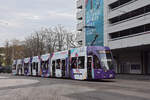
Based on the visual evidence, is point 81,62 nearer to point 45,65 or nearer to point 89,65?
point 89,65

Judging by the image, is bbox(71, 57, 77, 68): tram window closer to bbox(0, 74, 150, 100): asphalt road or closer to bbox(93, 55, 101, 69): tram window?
bbox(93, 55, 101, 69): tram window

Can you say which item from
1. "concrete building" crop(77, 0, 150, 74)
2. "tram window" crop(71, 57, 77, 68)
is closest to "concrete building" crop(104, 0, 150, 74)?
"concrete building" crop(77, 0, 150, 74)

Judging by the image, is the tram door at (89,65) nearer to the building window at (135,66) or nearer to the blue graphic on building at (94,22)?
the blue graphic on building at (94,22)

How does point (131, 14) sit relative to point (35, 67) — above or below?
above

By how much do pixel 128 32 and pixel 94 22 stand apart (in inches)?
323

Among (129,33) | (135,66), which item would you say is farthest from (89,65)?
(135,66)

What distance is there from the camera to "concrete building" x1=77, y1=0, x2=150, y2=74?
34947 millimetres

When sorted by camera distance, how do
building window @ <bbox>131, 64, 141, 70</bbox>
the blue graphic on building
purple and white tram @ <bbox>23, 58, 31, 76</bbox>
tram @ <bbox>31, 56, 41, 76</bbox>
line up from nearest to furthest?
tram @ <bbox>31, 56, 41, 76</bbox> < purple and white tram @ <bbox>23, 58, 31, 76</bbox> < building window @ <bbox>131, 64, 141, 70</bbox> < the blue graphic on building

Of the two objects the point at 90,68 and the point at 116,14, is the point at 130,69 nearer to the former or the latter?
the point at 116,14

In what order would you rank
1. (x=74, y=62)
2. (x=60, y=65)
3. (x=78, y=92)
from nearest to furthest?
(x=78, y=92)
(x=74, y=62)
(x=60, y=65)

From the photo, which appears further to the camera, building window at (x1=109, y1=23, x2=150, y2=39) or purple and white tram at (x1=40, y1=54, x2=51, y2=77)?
building window at (x1=109, y1=23, x2=150, y2=39)

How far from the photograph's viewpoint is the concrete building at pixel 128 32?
115 ft

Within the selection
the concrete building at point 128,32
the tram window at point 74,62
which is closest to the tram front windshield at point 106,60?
the tram window at point 74,62

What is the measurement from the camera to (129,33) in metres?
40.8
